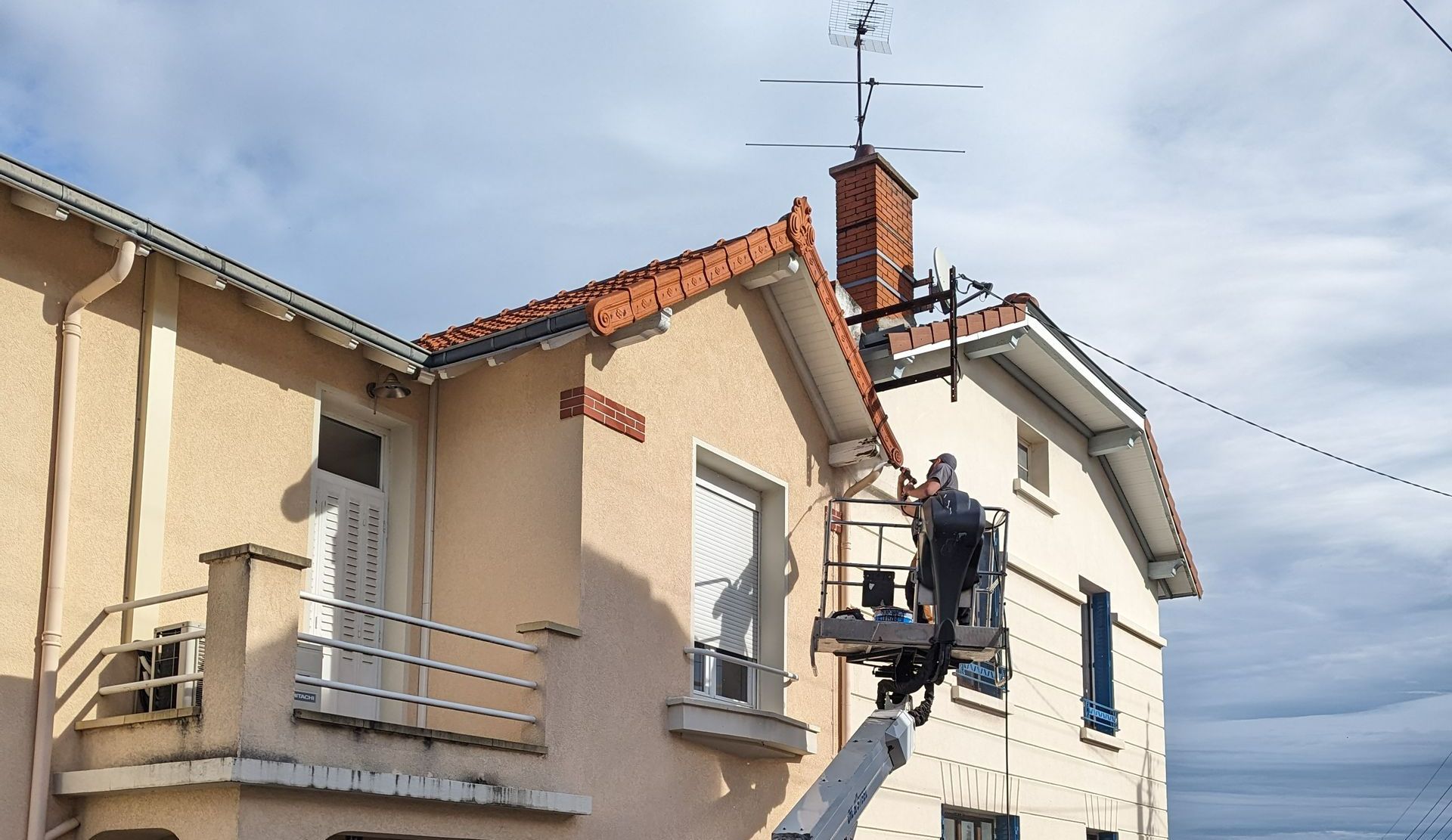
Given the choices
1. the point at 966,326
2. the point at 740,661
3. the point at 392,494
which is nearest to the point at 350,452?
the point at 392,494

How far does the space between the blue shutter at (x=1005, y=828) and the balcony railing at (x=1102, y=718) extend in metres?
2.99

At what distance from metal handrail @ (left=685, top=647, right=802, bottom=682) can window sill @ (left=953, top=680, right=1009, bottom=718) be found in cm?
298

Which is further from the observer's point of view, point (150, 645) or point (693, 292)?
point (693, 292)

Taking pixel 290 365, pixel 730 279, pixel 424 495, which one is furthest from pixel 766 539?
pixel 290 365

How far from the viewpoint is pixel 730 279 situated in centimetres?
1279

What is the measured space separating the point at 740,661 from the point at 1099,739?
8.18 meters

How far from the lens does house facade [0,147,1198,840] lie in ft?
27.6

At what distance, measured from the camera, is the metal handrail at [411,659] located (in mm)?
8539

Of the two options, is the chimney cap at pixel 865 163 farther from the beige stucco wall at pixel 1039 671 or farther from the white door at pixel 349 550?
the white door at pixel 349 550

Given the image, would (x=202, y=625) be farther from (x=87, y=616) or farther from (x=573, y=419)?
(x=573, y=419)

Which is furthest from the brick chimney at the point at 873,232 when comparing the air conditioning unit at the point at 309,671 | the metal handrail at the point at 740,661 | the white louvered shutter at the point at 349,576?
the air conditioning unit at the point at 309,671

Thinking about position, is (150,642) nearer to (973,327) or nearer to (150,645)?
(150,645)

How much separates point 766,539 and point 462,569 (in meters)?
2.95

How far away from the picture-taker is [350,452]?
11.5 m
